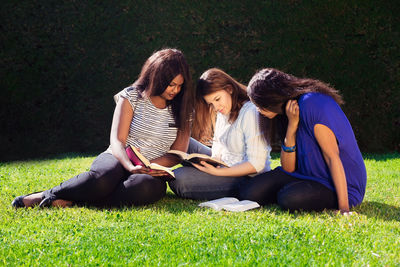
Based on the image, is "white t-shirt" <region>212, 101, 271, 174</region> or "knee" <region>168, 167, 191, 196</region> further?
"knee" <region>168, 167, 191, 196</region>

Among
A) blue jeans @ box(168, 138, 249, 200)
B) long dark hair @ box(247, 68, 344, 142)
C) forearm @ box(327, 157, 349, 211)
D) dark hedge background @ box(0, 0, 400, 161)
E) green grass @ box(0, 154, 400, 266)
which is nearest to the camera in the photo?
green grass @ box(0, 154, 400, 266)

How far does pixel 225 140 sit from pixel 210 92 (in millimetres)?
538

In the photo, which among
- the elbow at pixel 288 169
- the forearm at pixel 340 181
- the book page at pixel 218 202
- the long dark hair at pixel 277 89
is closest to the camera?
the forearm at pixel 340 181

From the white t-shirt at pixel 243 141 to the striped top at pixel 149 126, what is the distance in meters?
0.49

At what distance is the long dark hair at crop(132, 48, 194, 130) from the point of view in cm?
423

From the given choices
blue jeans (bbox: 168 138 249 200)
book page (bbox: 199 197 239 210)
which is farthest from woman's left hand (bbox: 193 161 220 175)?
book page (bbox: 199 197 239 210)

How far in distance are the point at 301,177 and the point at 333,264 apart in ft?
5.04

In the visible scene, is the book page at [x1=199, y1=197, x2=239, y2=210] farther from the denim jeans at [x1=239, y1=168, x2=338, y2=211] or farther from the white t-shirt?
the white t-shirt

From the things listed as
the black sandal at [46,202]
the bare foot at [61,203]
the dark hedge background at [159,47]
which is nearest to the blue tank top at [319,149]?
the bare foot at [61,203]

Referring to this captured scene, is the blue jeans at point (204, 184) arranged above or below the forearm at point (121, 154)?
below

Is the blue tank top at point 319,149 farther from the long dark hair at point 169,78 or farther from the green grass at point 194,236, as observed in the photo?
the long dark hair at point 169,78

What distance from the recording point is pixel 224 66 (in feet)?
26.1

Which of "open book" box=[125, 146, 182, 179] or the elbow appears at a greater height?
"open book" box=[125, 146, 182, 179]

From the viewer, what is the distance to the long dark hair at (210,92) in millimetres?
4238
